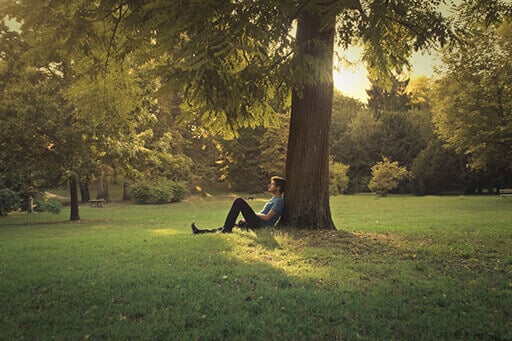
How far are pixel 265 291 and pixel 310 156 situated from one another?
4647mm

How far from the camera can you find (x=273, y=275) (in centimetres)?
515

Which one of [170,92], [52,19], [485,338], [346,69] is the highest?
[346,69]

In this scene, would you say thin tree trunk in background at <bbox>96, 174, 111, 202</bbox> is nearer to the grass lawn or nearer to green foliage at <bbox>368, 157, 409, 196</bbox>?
green foliage at <bbox>368, 157, 409, 196</bbox>

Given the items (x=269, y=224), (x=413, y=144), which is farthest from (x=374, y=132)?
(x=269, y=224)

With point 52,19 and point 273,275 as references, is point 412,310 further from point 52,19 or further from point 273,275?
point 52,19

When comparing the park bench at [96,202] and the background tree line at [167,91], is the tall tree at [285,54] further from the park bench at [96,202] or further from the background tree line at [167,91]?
the park bench at [96,202]

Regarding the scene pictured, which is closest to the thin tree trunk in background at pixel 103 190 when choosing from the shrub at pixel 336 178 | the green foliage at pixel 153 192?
the green foliage at pixel 153 192

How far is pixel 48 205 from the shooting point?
2120cm

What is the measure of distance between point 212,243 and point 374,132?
138ft

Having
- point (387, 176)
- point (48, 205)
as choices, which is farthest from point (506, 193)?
point (48, 205)

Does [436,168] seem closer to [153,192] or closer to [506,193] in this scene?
[506,193]

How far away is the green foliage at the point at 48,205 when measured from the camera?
2092cm

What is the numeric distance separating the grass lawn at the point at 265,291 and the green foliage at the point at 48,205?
47.6 ft

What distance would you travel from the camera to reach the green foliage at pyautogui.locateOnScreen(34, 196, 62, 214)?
20922 mm
